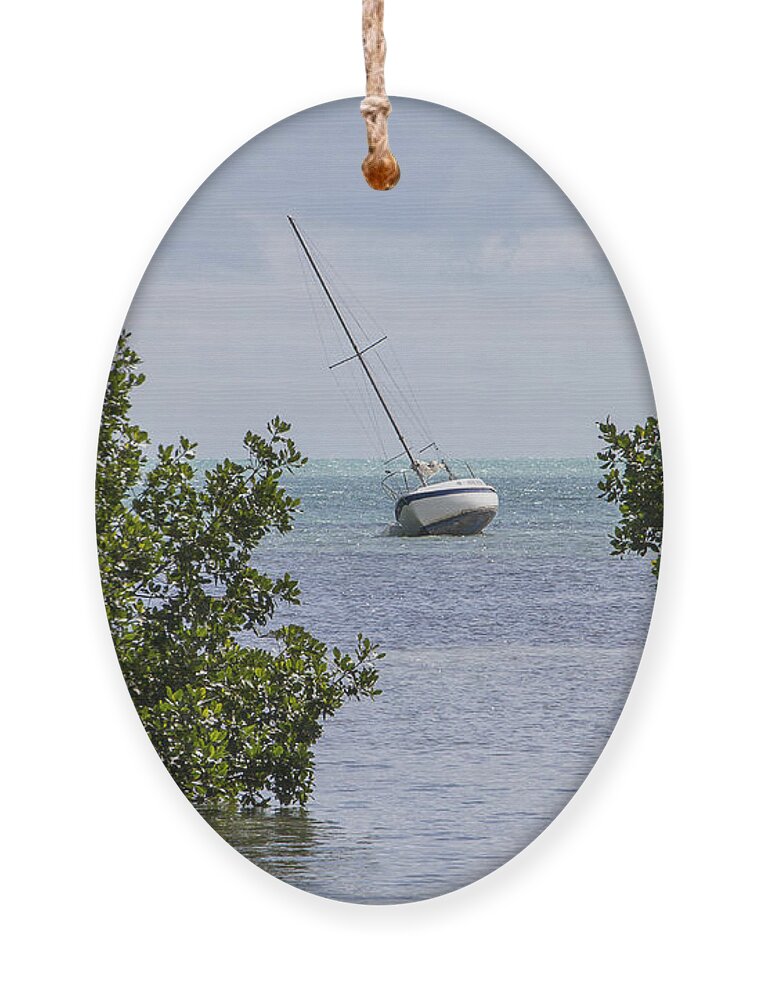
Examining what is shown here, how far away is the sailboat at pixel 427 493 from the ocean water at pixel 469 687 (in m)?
0.02

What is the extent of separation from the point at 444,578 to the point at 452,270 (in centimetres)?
36

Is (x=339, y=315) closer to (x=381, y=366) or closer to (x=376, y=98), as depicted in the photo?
(x=381, y=366)

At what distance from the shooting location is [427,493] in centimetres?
154

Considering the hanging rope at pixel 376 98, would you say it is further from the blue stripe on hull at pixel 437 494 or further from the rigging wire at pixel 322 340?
the blue stripe on hull at pixel 437 494

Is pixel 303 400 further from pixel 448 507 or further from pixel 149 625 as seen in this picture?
pixel 149 625

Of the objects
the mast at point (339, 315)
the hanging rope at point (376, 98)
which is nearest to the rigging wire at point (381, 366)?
the mast at point (339, 315)

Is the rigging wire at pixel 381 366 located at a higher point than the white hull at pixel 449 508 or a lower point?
higher

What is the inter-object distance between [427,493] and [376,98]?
454 millimetres

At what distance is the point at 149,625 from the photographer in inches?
62.5

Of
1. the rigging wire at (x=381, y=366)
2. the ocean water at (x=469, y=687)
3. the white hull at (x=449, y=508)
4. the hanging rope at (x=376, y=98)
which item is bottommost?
the ocean water at (x=469, y=687)

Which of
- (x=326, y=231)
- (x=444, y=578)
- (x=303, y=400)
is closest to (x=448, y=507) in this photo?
(x=444, y=578)

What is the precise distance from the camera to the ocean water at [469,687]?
1496 mm

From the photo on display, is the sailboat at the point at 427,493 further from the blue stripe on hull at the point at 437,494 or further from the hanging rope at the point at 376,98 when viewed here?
the hanging rope at the point at 376,98

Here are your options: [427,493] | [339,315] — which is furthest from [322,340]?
[427,493]
